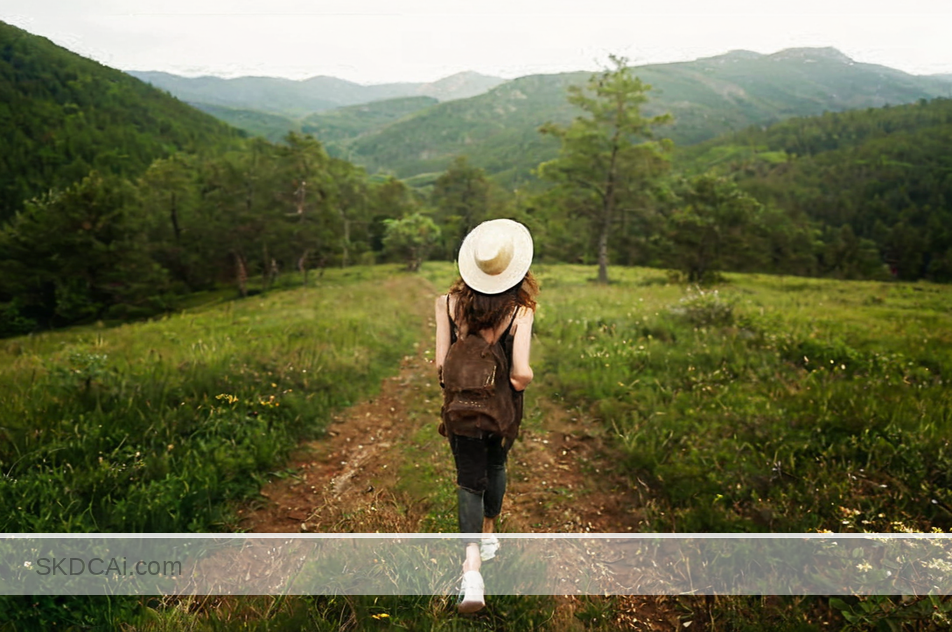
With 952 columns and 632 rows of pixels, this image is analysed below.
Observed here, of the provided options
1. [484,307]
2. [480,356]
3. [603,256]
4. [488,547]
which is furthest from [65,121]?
[488,547]

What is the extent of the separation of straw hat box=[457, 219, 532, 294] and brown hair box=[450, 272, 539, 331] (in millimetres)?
59

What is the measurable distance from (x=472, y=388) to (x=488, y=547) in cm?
155

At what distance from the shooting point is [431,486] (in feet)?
16.2

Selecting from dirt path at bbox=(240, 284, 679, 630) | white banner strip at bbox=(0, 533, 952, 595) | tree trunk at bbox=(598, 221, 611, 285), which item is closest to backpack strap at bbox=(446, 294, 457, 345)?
white banner strip at bbox=(0, 533, 952, 595)

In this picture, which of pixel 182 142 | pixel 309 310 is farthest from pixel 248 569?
pixel 182 142

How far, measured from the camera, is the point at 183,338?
31.7 ft

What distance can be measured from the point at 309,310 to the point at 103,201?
3015 cm

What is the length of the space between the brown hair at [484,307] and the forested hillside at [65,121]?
10638mm

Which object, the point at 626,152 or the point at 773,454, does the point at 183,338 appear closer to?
the point at 773,454

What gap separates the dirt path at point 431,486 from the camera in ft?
13.8

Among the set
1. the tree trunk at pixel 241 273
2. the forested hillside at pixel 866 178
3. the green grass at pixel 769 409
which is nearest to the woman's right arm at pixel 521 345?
the green grass at pixel 769 409

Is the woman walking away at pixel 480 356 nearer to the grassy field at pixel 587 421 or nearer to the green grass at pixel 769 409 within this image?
the grassy field at pixel 587 421

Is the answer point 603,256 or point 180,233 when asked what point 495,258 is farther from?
point 180,233

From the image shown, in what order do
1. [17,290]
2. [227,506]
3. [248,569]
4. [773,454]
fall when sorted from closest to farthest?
1. [248,569]
2. [227,506]
3. [773,454]
4. [17,290]
